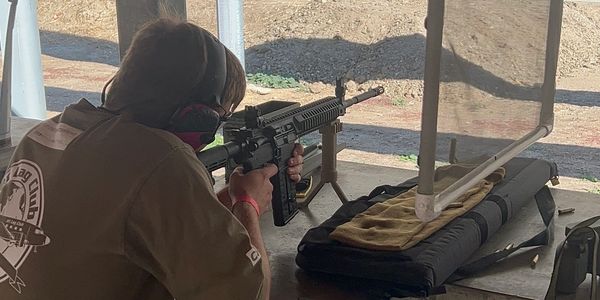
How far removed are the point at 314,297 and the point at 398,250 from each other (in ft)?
0.55

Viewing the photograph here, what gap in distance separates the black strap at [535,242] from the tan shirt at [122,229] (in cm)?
47

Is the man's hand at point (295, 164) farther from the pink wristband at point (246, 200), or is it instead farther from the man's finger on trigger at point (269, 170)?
the pink wristband at point (246, 200)

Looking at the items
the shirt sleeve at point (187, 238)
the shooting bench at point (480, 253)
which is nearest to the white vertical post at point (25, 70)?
the shooting bench at point (480, 253)

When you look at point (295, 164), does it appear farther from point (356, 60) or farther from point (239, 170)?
point (356, 60)

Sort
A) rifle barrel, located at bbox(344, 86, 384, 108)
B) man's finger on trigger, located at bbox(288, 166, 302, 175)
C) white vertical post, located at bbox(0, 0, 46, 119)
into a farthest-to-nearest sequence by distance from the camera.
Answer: white vertical post, located at bbox(0, 0, 46, 119)
rifle barrel, located at bbox(344, 86, 384, 108)
man's finger on trigger, located at bbox(288, 166, 302, 175)

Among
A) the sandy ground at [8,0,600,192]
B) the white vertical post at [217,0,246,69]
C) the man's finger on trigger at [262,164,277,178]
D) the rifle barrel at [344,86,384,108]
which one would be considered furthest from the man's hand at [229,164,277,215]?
the sandy ground at [8,0,600,192]

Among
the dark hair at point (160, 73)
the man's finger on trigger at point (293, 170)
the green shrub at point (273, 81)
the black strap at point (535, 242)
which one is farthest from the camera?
the green shrub at point (273, 81)

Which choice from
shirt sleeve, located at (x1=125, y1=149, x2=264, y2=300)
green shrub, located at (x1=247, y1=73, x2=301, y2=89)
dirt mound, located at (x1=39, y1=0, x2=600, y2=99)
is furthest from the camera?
green shrub, located at (x1=247, y1=73, x2=301, y2=89)

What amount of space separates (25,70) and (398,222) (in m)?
2.43

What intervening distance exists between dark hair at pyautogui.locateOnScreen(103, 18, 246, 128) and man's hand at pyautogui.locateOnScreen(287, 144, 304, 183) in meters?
0.48

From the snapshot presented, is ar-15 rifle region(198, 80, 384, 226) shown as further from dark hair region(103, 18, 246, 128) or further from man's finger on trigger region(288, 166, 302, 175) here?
dark hair region(103, 18, 246, 128)

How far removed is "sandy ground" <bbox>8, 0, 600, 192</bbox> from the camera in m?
5.46

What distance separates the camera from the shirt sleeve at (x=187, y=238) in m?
1.07

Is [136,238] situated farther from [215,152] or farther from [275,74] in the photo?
[275,74]
